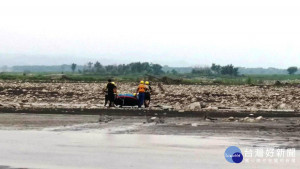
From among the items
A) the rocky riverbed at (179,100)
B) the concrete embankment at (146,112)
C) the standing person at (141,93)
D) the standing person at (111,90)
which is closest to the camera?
the concrete embankment at (146,112)

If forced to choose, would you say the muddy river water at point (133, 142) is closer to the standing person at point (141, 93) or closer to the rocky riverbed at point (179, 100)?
the standing person at point (141, 93)

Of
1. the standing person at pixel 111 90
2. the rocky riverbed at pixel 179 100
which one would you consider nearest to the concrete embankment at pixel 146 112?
the standing person at pixel 111 90

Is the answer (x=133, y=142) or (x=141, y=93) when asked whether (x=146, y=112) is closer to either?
(x=141, y=93)

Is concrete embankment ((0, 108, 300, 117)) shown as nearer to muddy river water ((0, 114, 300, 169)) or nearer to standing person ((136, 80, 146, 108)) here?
standing person ((136, 80, 146, 108))

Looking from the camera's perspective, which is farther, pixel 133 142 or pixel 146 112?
pixel 146 112

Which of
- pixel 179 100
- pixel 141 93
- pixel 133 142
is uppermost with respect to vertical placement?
pixel 141 93

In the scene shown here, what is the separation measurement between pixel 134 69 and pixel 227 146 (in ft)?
600

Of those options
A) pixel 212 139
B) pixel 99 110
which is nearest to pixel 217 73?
pixel 99 110

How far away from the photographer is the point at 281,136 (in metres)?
17.4

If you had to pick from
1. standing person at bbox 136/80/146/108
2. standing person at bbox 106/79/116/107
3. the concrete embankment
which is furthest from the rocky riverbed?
the concrete embankment

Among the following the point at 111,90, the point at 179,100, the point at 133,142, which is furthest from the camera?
the point at 179,100

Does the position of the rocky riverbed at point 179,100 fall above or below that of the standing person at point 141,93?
below

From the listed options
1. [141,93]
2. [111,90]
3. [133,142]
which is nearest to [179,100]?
[141,93]

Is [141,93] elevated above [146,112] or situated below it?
above
